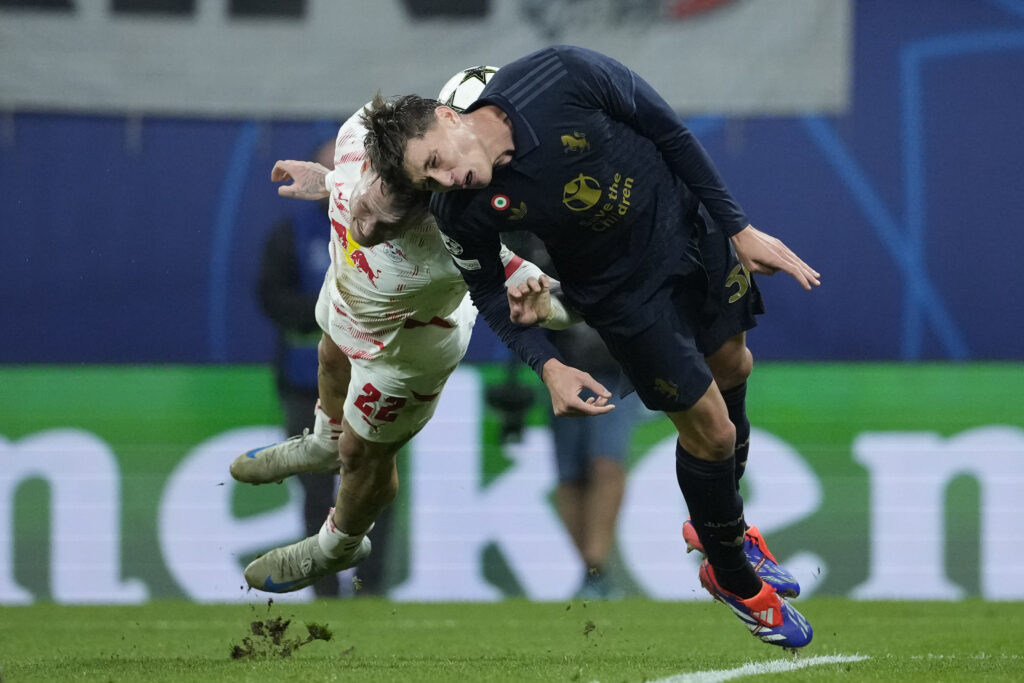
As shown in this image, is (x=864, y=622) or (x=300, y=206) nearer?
(x=864, y=622)

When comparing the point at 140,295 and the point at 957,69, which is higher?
the point at 957,69

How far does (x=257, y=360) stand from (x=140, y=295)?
93 cm

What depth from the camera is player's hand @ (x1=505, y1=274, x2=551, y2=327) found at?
4738 mm

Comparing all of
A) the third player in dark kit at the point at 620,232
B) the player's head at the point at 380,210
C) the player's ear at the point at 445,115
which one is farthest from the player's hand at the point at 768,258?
the player's head at the point at 380,210

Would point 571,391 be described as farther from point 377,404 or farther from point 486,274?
point 377,404

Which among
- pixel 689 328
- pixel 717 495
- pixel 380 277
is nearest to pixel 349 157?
pixel 380 277

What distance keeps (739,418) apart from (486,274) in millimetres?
1165

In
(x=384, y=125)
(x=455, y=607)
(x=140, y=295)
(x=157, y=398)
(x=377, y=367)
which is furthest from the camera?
(x=140, y=295)

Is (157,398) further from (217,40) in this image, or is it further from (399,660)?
(399,660)

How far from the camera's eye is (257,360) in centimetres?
1045

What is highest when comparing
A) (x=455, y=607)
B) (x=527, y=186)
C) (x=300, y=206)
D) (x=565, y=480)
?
(x=527, y=186)

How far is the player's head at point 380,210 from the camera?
505 centimetres

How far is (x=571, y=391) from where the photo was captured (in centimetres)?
457

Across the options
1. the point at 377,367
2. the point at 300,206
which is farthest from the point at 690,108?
the point at 377,367
